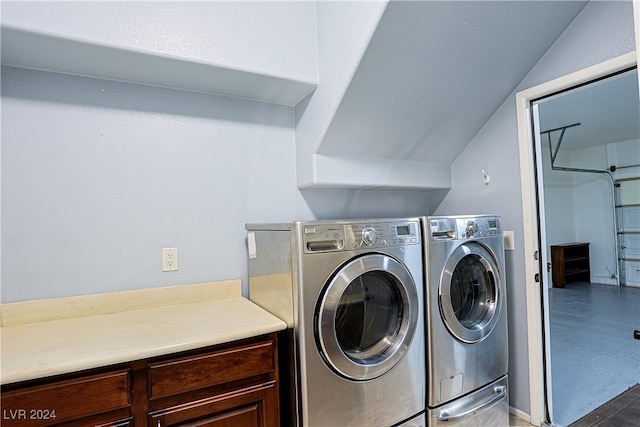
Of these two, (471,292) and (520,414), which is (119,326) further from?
(520,414)

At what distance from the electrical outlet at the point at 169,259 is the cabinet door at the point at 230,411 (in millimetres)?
770

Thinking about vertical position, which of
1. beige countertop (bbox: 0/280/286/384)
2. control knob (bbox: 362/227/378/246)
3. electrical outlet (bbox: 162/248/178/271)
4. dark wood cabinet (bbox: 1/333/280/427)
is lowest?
dark wood cabinet (bbox: 1/333/280/427)

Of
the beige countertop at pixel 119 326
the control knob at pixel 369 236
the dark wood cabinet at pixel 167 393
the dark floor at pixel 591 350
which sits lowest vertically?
the dark floor at pixel 591 350

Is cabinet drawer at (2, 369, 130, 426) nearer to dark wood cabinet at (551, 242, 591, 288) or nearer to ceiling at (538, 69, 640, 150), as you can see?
ceiling at (538, 69, 640, 150)

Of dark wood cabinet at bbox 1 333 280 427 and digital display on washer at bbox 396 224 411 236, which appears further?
digital display on washer at bbox 396 224 411 236

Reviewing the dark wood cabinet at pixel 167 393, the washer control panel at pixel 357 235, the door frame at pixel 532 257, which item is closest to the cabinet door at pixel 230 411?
the dark wood cabinet at pixel 167 393

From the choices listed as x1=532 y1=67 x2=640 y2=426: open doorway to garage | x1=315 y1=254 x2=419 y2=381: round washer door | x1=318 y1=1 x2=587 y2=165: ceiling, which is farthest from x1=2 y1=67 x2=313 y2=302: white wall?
x1=532 y1=67 x2=640 y2=426: open doorway to garage

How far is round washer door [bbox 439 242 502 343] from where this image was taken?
1.75 meters

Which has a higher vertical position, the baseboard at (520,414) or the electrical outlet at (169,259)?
the electrical outlet at (169,259)

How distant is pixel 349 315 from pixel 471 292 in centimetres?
85

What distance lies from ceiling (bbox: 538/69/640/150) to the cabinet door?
2.71 metres

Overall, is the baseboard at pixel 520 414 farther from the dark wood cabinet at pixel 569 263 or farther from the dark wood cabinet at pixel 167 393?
the dark wood cabinet at pixel 569 263

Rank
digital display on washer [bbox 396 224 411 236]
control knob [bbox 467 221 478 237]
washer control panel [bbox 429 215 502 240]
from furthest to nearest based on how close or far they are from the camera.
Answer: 1. control knob [bbox 467 221 478 237]
2. washer control panel [bbox 429 215 502 240]
3. digital display on washer [bbox 396 224 411 236]

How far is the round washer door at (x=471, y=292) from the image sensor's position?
5.73 feet
